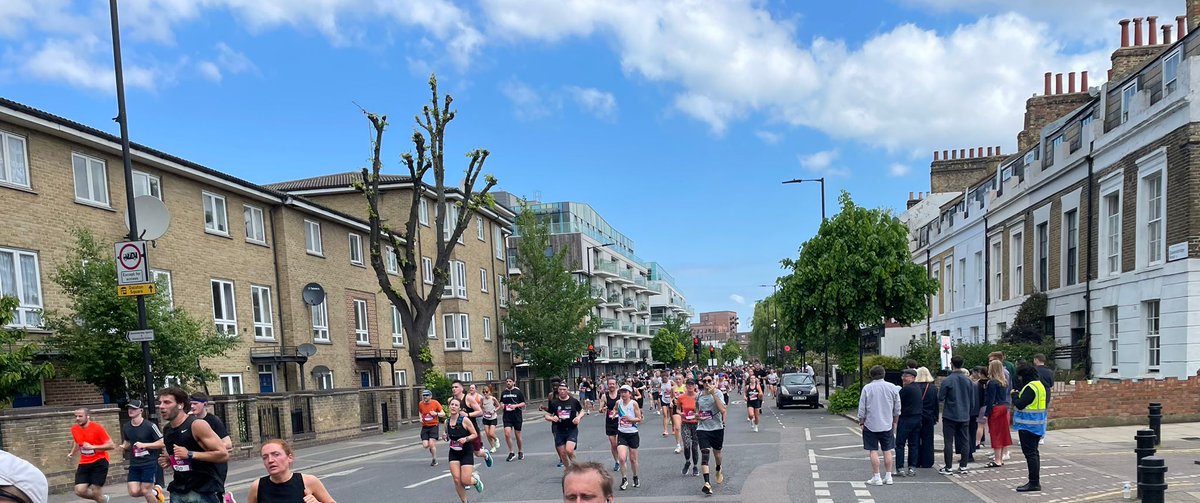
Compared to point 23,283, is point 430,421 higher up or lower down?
lower down

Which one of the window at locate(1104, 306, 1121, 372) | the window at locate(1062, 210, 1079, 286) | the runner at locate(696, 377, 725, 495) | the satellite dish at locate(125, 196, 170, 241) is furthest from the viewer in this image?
the window at locate(1062, 210, 1079, 286)

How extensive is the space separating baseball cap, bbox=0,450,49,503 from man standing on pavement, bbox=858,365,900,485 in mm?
9617

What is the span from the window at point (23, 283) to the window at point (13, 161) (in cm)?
160

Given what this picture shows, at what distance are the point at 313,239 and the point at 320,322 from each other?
3.19 metres

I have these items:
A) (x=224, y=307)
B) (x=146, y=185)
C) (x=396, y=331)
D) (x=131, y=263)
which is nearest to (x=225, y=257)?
(x=224, y=307)

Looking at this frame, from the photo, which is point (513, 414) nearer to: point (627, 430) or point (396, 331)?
point (627, 430)

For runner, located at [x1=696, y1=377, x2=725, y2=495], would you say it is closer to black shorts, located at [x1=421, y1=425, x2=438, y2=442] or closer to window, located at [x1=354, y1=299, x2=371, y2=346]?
black shorts, located at [x1=421, y1=425, x2=438, y2=442]

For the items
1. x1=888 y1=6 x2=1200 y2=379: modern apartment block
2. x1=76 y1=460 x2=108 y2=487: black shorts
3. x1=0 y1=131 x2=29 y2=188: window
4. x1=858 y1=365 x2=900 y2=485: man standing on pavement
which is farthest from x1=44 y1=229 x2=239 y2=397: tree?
x1=888 y1=6 x2=1200 y2=379: modern apartment block

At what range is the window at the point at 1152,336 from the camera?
57.6 feet

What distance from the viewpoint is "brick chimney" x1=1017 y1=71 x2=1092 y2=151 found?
2873cm

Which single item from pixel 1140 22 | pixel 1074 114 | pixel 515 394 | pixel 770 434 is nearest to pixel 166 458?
pixel 515 394

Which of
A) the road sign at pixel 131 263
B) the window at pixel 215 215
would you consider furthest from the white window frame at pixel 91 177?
the road sign at pixel 131 263

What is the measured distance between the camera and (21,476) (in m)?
2.29

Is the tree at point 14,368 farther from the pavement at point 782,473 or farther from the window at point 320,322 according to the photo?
the window at point 320,322
